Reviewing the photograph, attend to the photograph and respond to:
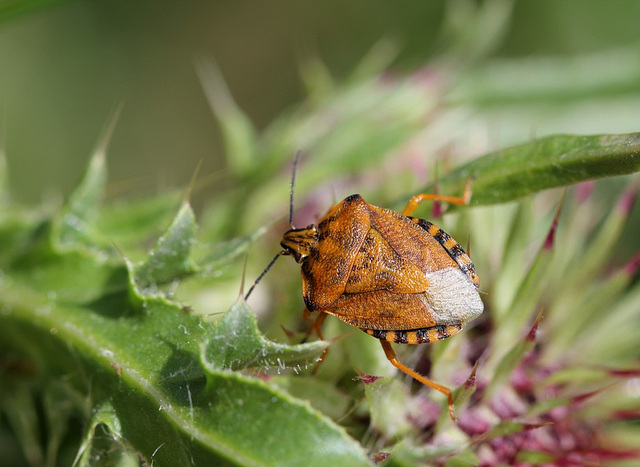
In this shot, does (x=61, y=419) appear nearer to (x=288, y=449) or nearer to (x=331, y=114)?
(x=288, y=449)

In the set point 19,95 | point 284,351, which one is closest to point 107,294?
point 284,351

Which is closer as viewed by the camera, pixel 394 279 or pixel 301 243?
pixel 394 279

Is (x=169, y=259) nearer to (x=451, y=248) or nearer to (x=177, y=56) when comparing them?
(x=451, y=248)

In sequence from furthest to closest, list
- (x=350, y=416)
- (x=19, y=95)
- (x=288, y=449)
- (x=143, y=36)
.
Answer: (x=143, y=36) < (x=19, y=95) < (x=350, y=416) < (x=288, y=449)

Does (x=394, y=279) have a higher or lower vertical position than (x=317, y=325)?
higher

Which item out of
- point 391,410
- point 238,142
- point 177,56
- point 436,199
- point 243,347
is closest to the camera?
point 243,347

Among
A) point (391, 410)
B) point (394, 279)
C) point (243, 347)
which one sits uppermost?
point (243, 347)

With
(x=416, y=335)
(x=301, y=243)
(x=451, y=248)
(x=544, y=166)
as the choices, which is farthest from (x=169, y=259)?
(x=544, y=166)
